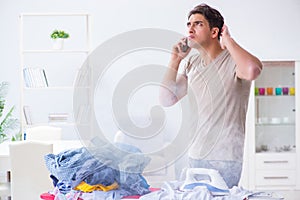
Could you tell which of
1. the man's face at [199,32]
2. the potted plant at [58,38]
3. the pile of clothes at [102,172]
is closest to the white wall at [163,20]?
the potted plant at [58,38]

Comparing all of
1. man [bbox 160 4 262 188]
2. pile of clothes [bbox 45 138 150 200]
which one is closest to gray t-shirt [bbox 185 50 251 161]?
man [bbox 160 4 262 188]

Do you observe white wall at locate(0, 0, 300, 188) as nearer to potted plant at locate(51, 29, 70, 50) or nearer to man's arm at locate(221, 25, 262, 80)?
potted plant at locate(51, 29, 70, 50)

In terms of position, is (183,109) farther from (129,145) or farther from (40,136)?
(40,136)

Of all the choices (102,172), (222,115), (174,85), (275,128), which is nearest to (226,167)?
(222,115)

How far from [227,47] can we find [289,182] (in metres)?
2.97

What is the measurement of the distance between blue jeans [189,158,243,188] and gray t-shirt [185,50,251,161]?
0.07 feet

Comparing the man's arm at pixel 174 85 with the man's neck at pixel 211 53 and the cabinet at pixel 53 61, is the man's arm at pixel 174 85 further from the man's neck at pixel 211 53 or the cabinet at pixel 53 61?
the cabinet at pixel 53 61

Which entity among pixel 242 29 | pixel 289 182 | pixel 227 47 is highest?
pixel 242 29

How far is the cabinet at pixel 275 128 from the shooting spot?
5480mm

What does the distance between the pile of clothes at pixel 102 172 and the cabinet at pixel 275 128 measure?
10.8 ft

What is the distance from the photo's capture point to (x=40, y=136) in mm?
4910

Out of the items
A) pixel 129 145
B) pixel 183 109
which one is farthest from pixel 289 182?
pixel 129 145

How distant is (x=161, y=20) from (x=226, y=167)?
2.98 meters

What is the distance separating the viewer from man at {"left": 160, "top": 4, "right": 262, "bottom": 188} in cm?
287
